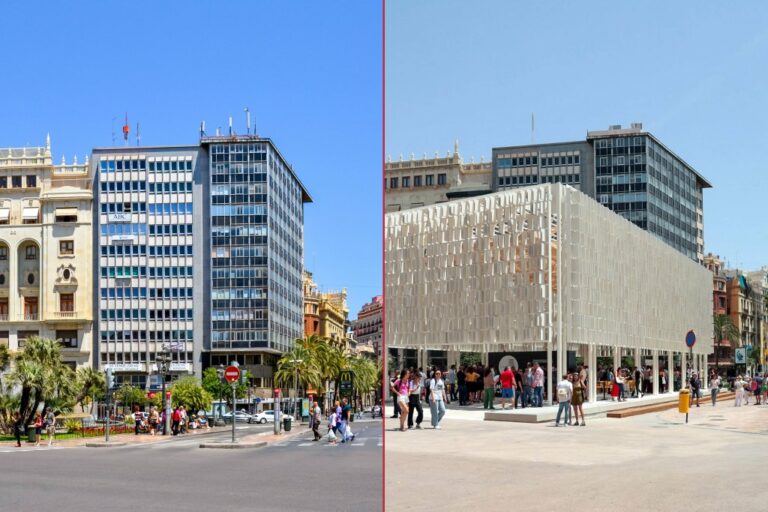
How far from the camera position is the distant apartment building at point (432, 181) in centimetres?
8169

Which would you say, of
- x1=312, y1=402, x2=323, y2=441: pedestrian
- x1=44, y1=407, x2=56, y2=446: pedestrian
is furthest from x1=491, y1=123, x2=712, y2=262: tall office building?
x1=312, y1=402, x2=323, y2=441: pedestrian

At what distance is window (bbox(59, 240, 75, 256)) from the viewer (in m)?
98.7

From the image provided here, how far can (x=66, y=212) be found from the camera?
9956cm

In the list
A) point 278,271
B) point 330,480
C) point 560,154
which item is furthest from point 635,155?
point 330,480

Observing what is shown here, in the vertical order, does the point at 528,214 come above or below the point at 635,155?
below

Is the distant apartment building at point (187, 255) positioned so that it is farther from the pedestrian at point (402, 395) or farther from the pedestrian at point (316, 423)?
the pedestrian at point (402, 395)

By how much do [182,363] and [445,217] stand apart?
6837cm

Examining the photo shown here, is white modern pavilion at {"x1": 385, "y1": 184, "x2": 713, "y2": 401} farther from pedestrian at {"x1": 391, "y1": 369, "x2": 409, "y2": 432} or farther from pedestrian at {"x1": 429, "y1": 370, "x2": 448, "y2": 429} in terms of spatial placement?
pedestrian at {"x1": 391, "y1": 369, "x2": 409, "y2": 432}

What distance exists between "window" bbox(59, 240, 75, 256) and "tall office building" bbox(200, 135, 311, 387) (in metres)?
13.5

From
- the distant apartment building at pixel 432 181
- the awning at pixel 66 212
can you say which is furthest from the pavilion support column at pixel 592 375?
the awning at pixel 66 212

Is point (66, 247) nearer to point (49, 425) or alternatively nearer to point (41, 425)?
point (41, 425)

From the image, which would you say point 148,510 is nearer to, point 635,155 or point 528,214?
point 528,214

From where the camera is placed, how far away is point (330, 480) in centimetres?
1662

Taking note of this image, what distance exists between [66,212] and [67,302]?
893 centimetres
